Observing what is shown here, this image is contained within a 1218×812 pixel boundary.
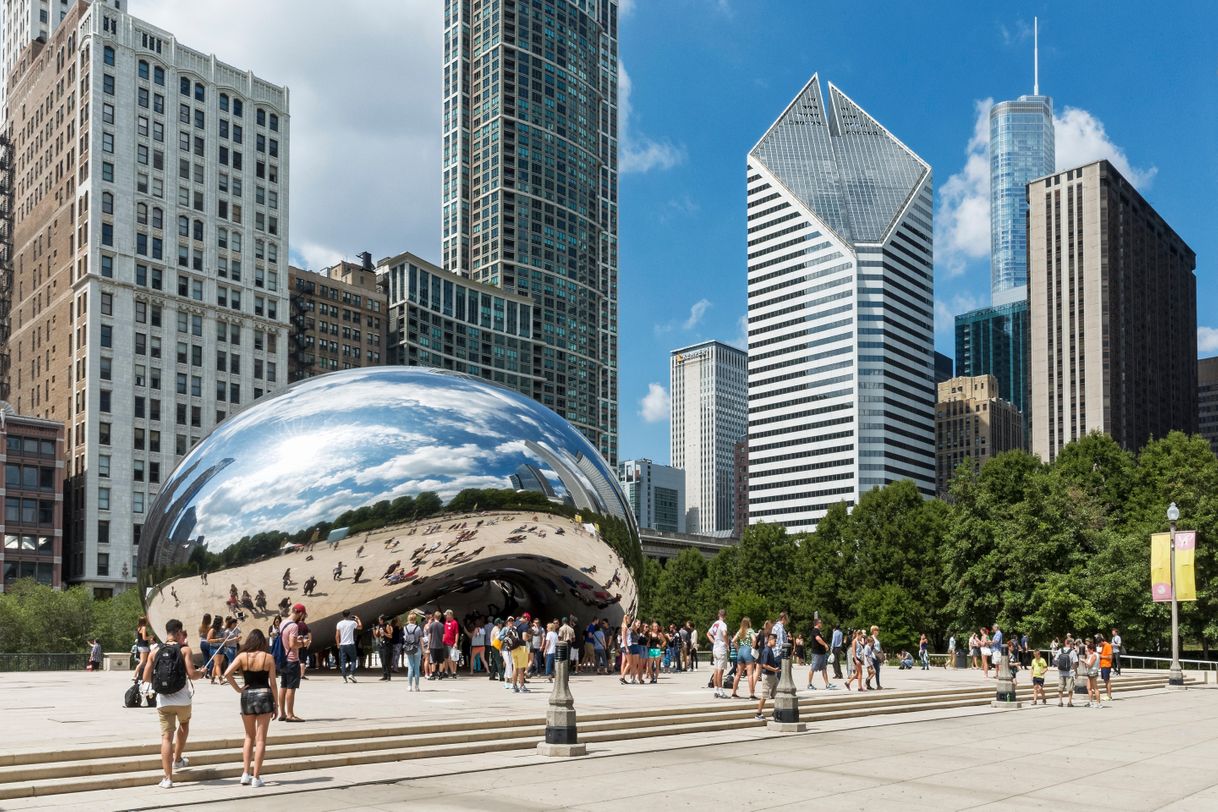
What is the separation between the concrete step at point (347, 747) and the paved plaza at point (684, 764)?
0.81ft

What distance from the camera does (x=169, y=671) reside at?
12.5m

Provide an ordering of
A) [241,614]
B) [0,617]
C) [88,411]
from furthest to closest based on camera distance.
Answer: [88,411] < [0,617] < [241,614]

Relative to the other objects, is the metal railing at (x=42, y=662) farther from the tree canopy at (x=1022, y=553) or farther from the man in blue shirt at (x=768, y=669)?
the tree canopy at (x=1022, y=553)

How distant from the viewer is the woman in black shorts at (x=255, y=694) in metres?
12.5

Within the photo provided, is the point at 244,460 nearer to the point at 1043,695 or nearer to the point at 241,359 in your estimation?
the point at 1043,695

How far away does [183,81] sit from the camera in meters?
108

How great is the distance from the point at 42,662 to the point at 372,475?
1807 centimetres

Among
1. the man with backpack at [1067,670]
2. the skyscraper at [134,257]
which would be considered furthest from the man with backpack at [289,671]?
the skyscraper at [134,257]

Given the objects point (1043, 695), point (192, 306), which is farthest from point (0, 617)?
point (1043, 695)

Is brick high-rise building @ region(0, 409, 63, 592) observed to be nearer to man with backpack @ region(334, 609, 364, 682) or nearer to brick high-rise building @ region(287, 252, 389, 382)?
brick high-rise building @ region(287, 252, 389, 382)

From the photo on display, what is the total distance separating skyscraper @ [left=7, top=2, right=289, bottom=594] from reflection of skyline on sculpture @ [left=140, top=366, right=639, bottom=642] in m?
73.2

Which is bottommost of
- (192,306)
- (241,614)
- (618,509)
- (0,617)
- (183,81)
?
(0,617)

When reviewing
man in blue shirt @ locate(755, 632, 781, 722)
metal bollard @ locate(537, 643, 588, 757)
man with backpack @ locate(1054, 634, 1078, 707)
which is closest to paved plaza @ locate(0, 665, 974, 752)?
man in blue shirt @ locate(755, 632, 781, 722)

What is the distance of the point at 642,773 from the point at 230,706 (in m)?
8.19
